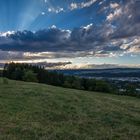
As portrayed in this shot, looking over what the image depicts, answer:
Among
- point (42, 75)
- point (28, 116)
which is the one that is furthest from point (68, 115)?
point (42, 75)

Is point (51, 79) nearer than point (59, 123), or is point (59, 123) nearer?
point (59, 123)

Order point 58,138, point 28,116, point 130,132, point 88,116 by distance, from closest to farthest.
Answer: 1. point 58,138
2. point 130,132
3. point 28,116
4. point 88,116

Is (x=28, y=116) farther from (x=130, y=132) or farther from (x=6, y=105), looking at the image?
(x=130, y=132)

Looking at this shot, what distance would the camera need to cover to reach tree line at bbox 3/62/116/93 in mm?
117350

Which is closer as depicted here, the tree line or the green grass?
the green grass

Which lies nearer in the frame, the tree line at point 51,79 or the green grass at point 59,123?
the green grass at point 59,123

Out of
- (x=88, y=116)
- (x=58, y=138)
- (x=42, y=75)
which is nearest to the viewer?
(x=58, y=138)

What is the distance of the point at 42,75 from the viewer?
141m

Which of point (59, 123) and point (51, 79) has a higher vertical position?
point (59, 123)

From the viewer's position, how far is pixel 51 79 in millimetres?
138250

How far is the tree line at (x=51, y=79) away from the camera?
11735cm

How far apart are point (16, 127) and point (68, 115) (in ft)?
22.4

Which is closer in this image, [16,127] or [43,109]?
[16,127]

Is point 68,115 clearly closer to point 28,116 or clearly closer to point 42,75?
point 28,116
